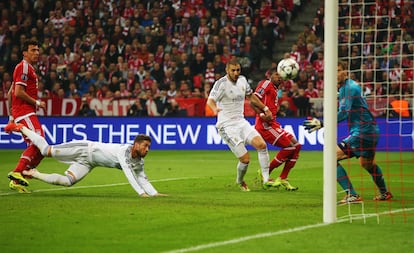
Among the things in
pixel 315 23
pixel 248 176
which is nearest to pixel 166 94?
pixel 315 23

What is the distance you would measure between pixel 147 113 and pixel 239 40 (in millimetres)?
4773

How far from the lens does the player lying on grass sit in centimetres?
1211

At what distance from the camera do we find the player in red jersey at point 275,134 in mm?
14570

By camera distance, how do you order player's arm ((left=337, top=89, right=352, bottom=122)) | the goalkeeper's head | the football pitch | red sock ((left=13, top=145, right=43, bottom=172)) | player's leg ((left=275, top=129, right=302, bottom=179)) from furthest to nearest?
player's leg ((left=275, top=129, right=302, bottom=179)) < red sock ((left=13, top=145, right=43, bottom=172)) < player's arm ((left=337, top=89, right=352, bottom=122)) < the goalkeeper's head < the football pitch

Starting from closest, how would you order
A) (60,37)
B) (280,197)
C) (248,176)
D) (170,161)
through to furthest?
1. (280,197)
2. (248,176)
3. (170,161)
4. (60,37)

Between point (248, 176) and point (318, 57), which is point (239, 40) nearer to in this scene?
point (318, 57)

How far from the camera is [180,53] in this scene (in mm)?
29156

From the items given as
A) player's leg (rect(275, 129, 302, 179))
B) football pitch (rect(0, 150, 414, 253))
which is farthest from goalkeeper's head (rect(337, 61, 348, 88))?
player's leg (rect(275, 129, 302, 179))

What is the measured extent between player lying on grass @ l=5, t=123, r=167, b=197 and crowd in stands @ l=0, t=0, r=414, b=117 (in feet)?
42.0

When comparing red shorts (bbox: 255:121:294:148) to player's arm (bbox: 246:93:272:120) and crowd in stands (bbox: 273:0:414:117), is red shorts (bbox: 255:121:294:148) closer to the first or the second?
player's arm (bbox: 246:93:272:120)

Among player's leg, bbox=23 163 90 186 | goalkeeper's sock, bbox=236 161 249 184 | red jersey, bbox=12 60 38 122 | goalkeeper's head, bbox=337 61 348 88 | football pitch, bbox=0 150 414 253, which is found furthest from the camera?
goalkeeper's sock, bbox=236 161 249 184

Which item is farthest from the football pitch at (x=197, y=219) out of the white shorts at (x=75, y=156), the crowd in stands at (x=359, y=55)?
the crowd in stands at (x=359, y=55)

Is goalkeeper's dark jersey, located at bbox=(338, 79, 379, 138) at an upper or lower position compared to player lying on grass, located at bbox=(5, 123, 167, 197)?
upper

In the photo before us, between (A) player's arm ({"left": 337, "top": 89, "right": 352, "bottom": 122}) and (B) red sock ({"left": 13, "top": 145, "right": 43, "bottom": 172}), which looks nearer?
(A) player's arm ({"left": 337, "top": 89, "right": 352, "bottom": 122})
